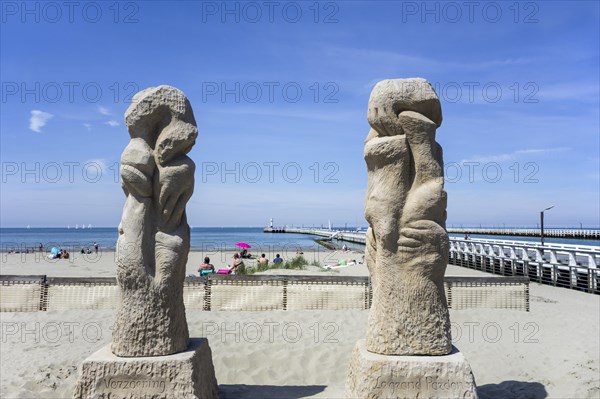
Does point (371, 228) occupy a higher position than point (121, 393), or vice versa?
point (371, 228)

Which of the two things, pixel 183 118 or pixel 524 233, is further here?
pixel 524 233

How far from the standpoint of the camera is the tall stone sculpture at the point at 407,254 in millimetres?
4367

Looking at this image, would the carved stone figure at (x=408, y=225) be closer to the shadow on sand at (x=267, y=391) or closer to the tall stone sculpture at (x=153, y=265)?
the shadow on sand at (x=267, y=391)

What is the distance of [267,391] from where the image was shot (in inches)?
220

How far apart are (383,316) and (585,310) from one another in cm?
Answer: 746

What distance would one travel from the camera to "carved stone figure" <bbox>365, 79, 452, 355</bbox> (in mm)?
4473

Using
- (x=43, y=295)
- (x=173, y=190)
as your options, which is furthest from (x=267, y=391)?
(x=43, y=295)

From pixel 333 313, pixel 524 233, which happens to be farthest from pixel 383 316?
pixel 524 233

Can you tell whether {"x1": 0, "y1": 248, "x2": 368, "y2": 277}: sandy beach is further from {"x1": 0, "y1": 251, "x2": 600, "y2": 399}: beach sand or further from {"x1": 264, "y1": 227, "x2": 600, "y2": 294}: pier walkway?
{"x1": 0, "y1": 251, "x2": 600, "y2": 399}: beach sand

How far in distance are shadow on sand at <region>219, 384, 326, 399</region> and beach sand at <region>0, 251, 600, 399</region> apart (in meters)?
0.01

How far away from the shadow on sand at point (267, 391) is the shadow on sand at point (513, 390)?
203 cm

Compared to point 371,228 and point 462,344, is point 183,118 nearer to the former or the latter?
point 371,228

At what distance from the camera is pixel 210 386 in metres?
4.99

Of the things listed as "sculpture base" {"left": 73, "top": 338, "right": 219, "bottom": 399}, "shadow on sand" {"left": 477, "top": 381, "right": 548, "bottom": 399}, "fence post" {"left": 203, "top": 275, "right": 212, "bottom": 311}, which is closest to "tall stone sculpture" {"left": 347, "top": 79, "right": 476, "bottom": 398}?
"shadow on sand" {"left": 477, "top": 381, "right": 548, "bottom": 399}
